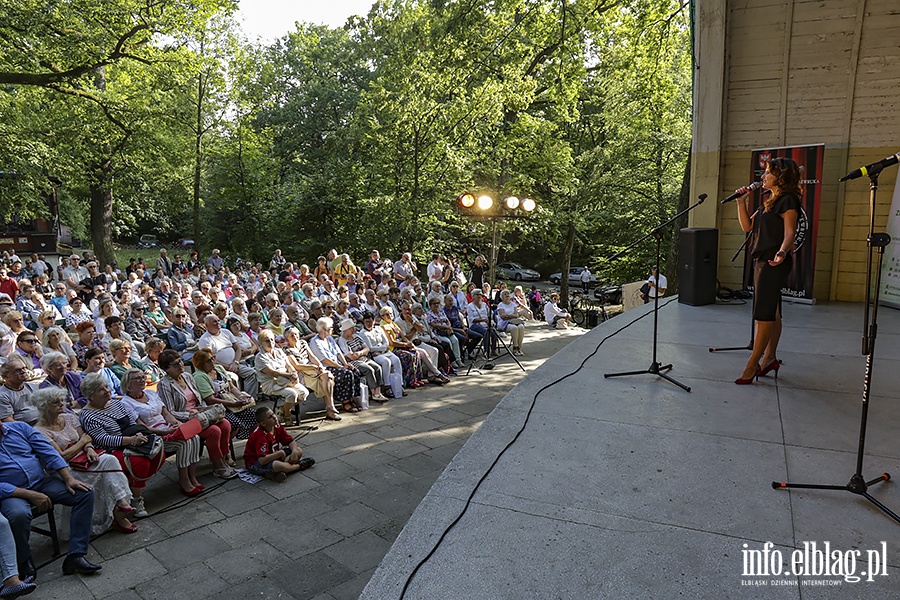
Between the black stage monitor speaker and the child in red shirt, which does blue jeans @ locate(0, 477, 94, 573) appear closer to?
the child in red shirt

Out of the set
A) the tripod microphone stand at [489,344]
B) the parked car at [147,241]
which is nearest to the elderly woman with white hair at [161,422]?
the tripod microphone stand at [489,344]

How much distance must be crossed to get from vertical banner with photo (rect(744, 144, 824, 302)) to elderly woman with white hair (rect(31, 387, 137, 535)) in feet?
23.9

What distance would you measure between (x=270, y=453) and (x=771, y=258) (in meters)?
4.41

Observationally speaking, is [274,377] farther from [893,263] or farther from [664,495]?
[893,263]

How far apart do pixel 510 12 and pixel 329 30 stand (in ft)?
66.7

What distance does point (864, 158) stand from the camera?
752cm

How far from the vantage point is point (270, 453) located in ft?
17.5

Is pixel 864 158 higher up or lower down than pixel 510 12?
lower down

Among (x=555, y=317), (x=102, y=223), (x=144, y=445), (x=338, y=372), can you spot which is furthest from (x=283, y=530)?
(x=102, y=223)

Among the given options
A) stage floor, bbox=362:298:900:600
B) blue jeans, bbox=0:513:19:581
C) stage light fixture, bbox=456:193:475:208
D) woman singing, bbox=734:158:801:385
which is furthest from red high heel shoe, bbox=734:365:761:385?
stage light fixture, bbox=456:193:475:208

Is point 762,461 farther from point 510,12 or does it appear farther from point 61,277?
point 61,277

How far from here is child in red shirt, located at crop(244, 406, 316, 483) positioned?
5207 mm

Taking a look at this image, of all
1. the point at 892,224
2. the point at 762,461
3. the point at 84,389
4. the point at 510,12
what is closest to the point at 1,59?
the point at 510,12

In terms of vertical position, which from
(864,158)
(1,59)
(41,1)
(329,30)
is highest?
(329,30)
